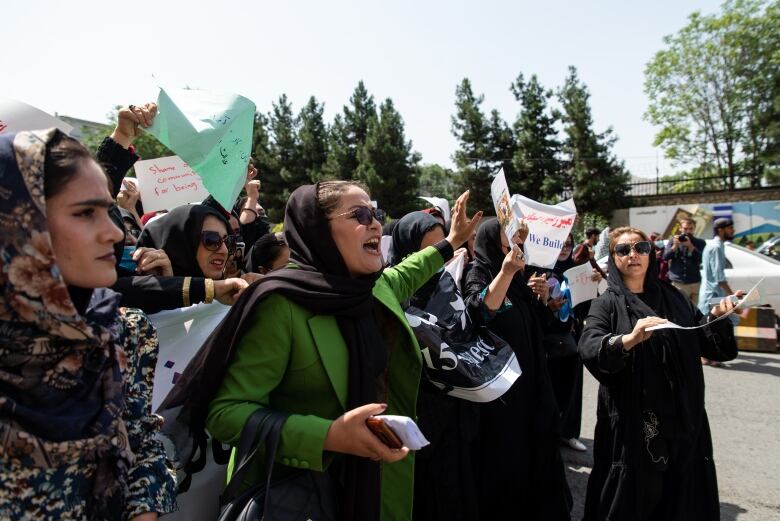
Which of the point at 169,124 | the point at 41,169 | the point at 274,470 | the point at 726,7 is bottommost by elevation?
the point at 274,470

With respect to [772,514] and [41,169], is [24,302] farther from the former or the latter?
[772,514]

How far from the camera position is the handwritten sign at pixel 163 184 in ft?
12.6

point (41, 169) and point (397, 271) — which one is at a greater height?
point (41, 169)

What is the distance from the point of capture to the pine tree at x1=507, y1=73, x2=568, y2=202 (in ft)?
108

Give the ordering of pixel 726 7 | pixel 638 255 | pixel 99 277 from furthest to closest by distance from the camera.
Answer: pixel 726 7 < pixel 638 255 < pixel 99 277

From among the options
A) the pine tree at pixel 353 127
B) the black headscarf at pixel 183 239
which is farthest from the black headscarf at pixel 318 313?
the pine tree at pixel 353 127

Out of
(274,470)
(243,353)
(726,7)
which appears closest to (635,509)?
(274,470)

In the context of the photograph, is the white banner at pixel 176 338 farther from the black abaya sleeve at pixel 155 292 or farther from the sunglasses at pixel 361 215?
the sunglasses at pixel 361 215

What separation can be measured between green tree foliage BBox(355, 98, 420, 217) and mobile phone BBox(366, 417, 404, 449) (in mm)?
33067

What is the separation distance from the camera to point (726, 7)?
33000 millimetres

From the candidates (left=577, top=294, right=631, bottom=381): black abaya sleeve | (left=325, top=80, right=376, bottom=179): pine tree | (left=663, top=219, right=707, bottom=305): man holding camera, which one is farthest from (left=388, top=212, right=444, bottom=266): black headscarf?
(left=325, top=80, right=376, bottom=179): pine tree

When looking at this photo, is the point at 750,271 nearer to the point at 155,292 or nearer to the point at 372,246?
the point at 372,246

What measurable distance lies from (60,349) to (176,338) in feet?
3.98

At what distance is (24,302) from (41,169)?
10.9 inches
